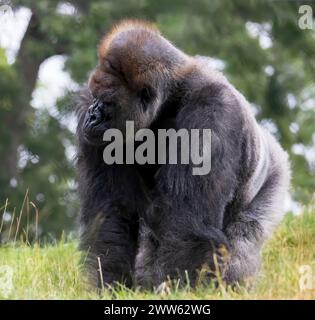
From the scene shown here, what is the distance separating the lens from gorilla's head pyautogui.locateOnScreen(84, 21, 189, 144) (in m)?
4.78

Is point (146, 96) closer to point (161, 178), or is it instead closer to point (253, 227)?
point (161, 178)

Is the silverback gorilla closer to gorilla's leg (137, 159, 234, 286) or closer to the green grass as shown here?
gorilla's leg (137, 159, 234, 286)

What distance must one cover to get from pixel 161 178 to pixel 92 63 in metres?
7.89

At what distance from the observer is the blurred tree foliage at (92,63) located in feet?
41.5

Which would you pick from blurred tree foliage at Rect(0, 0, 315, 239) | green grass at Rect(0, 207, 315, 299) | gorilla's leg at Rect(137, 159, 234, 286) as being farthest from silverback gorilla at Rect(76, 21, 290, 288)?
blurred tree foliage at Rect(0, 0, 315, 239)

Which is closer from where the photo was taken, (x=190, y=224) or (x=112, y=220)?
(x=190, y=224)

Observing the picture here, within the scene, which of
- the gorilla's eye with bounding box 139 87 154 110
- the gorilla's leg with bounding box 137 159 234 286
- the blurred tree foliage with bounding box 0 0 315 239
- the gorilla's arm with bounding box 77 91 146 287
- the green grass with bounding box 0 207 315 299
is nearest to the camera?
the green grass with bounding box 0 207 315 299

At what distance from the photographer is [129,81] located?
4820mm

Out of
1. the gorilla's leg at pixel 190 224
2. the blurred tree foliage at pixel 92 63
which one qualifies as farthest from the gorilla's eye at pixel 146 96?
the blurred tree foliage at pixel 92 63

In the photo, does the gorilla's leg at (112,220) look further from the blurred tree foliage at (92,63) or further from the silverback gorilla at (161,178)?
the blurred tree foliage at (92,63)

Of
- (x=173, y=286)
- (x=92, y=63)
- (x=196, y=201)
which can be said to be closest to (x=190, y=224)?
(x=196, y=201)

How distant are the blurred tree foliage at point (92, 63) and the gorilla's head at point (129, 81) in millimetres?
6890

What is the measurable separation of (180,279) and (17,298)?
0.93 metres

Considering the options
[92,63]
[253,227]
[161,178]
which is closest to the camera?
[161,178]
